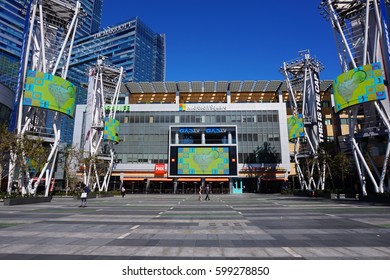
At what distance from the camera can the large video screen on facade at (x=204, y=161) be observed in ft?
202

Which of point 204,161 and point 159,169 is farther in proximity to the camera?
point 159,169

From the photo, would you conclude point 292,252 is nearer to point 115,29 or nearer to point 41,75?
point 41,75

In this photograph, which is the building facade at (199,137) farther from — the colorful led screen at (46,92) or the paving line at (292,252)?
the paving line at (292,252)

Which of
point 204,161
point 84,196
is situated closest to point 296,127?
point 204,161

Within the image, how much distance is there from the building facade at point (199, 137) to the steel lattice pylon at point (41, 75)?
1108 inches

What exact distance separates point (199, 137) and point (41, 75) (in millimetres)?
41363

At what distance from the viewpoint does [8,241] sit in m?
8.42

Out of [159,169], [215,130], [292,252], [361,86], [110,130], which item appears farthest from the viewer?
[215,130]

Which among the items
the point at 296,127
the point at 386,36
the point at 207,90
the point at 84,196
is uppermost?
the point at 207,90

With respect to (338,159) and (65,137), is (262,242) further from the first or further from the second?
(65,137)

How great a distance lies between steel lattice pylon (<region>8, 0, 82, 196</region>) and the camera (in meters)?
33.5

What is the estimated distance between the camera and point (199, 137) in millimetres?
68000

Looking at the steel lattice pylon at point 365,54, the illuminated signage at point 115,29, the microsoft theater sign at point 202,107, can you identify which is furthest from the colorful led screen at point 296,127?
the illuminated signage at point 115,29

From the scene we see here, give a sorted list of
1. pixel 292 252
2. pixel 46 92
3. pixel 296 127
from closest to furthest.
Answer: pixel 292 252 < pixel 46 92 < pixel 296 127
